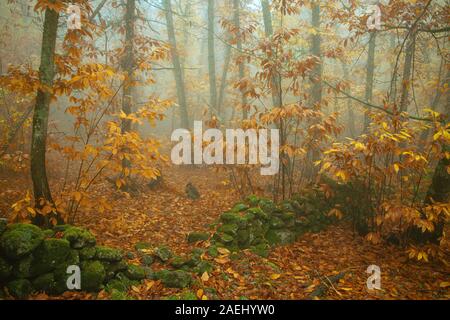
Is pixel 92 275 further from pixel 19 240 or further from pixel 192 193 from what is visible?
pixel 192 193

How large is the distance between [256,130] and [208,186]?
378 centimetres

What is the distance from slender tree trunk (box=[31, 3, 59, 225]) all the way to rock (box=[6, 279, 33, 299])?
4.56 feet

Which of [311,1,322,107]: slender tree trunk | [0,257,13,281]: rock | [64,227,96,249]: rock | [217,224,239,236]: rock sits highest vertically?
[311,1,322,107]: slender tree trunk

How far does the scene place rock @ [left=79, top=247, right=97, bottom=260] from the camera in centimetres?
468

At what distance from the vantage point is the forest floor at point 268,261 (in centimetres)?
497

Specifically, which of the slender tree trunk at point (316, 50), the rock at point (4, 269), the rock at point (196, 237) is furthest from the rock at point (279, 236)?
the slender tree trunk at point (316, 50)

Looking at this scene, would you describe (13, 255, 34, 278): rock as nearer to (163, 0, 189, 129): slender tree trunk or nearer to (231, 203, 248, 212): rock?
→ (231, 203, 248, 212): rock

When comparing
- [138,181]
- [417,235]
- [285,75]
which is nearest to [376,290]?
[417,235]

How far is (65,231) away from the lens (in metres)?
4.90

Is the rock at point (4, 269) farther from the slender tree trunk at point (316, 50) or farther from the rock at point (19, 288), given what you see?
the slender tree trunk at point (316, 50)

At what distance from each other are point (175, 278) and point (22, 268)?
6.83 ft

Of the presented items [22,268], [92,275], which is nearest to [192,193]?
[92,275]

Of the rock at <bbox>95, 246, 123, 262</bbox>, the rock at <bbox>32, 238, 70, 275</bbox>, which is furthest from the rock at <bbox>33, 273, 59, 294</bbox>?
the rock at <bbox>95, 246, 123, 262</bbox>
